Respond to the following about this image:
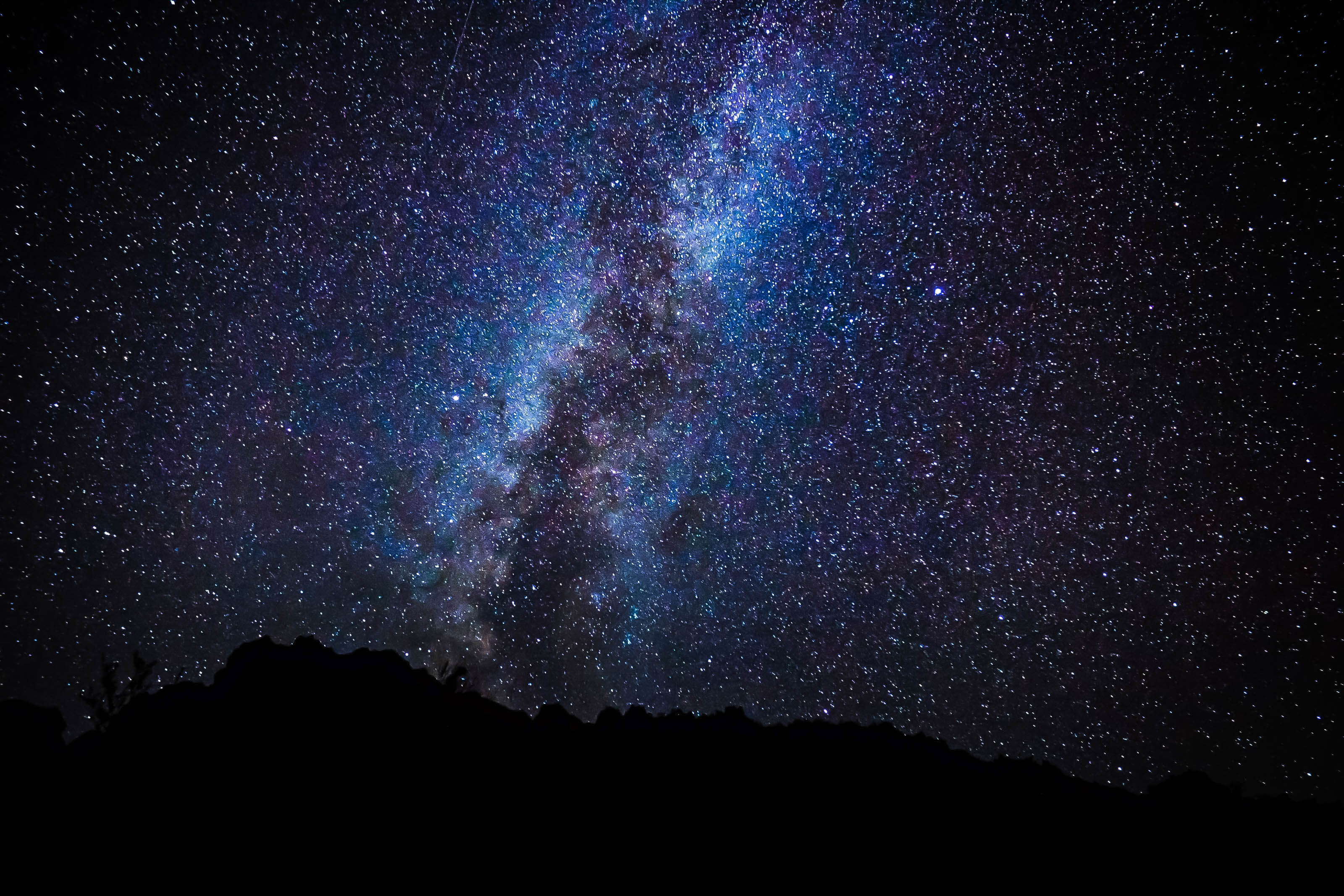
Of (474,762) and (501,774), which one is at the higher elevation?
(474,762)

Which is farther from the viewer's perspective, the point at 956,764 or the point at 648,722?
the point at 648,722

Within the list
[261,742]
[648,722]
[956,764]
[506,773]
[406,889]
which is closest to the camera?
[406,889]

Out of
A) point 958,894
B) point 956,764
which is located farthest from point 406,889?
point 956,764

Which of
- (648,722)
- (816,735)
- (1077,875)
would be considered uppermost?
(648,722)

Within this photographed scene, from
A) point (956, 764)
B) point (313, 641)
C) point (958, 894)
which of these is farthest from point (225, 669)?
point (956, 764)

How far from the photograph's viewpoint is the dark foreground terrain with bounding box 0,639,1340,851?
13.3 ft

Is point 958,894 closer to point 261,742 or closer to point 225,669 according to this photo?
point 261,742

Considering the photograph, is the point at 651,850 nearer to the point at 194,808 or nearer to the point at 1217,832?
the point at 194,808

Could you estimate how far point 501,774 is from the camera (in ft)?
14.8

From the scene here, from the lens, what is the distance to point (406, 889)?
11.6 feet

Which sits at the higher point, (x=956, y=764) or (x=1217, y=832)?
(x=956, y=764)

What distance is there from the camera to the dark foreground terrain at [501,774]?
406 cm

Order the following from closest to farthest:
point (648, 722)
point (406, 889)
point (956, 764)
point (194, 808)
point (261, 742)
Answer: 1. point (406, 889)
2. point (194, 808)
3. point (261, 742)
4. point (956, 764)
5. point (648, 722)

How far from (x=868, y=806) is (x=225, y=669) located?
5.55m
